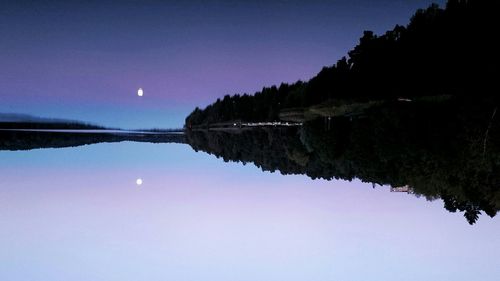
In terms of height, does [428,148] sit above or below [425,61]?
below

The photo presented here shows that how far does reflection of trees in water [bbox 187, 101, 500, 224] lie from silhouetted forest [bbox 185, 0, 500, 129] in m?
0.89

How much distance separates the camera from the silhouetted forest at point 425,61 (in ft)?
73.4

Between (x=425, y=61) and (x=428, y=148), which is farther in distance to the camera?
(x=425, y=61)

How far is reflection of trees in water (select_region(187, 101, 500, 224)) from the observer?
72.3ft

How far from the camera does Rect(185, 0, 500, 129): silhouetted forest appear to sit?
2236cm

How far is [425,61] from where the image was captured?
26.8m

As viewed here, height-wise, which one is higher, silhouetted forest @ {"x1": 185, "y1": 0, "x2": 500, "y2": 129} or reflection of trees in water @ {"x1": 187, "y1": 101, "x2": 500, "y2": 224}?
silhouetted forest @ {"x1": 185, "y1": 0, "x2": 500, "y2": 129}

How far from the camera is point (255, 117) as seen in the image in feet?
224

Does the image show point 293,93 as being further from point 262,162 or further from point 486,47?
point 486,47

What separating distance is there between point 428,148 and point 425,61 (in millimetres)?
3946

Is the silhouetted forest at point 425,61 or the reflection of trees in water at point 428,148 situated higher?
the silhouetted forest at point 425,61

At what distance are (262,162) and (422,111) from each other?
37.3 m

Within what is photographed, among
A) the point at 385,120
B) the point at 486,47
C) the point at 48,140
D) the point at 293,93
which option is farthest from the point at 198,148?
the point at 486,47

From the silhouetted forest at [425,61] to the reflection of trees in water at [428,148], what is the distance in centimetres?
89
